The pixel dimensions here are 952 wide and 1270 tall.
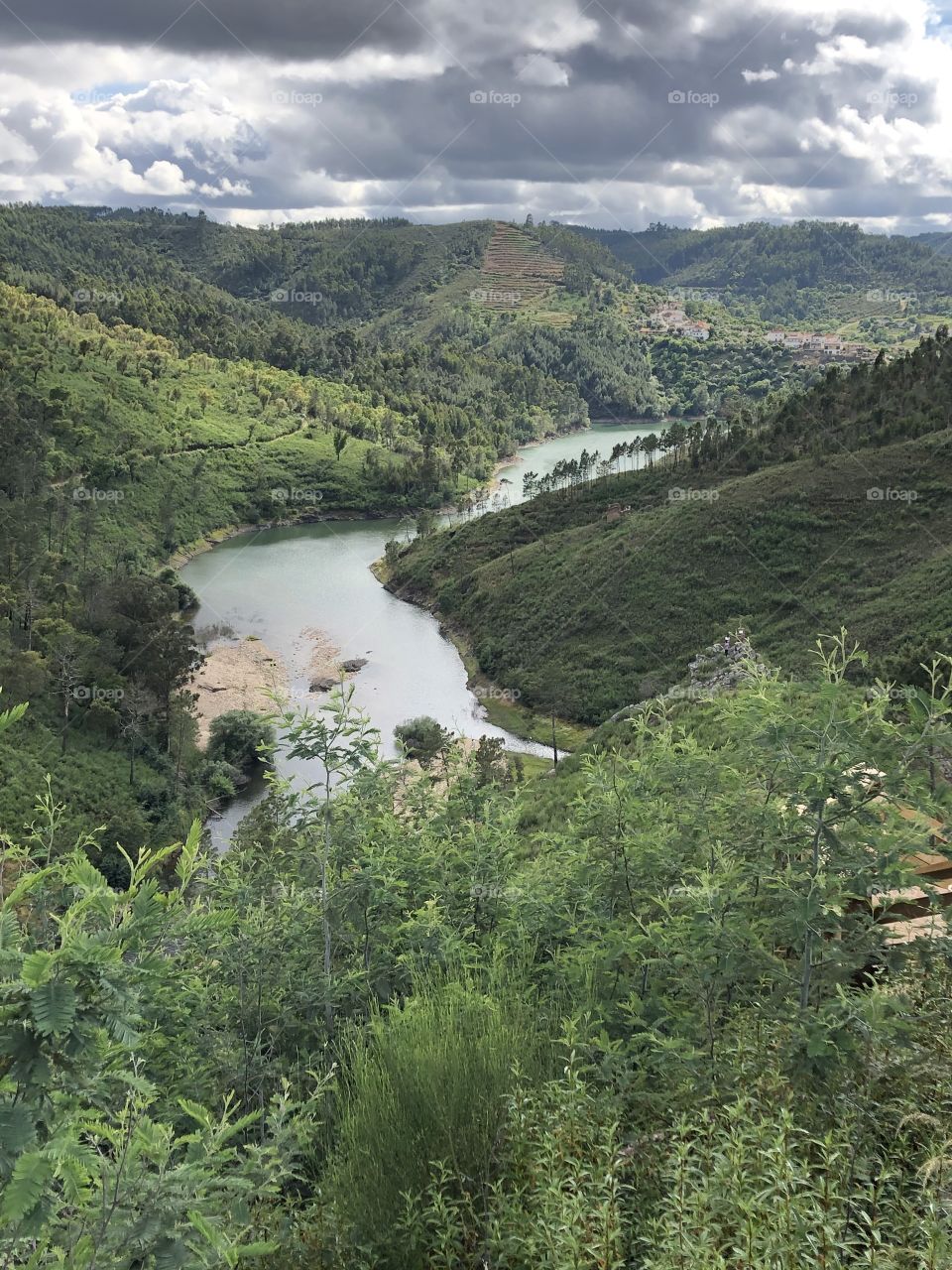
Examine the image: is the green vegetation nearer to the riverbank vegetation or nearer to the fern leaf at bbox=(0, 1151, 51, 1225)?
the riverbank vegetation

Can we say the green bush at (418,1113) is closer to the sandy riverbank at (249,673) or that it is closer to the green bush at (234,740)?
the green bush at (234,740)

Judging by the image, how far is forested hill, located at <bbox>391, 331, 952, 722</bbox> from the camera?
39.8m

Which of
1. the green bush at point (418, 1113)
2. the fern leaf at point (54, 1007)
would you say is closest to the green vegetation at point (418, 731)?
the green bush at point (418, 1113)

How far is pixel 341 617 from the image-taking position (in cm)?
6328

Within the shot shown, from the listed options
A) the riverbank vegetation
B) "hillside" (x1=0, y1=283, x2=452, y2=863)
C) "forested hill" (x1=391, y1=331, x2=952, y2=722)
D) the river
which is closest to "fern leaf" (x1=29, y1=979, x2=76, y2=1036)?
the riverbank vegetation

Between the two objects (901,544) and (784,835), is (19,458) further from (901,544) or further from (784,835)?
(784,835)

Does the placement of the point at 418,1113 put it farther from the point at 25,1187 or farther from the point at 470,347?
the point at 470,347

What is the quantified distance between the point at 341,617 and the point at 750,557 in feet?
94.2

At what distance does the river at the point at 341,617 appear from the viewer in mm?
47031

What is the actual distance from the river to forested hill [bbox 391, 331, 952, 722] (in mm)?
3025

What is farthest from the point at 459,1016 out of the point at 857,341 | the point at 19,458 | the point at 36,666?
the point at 857,341

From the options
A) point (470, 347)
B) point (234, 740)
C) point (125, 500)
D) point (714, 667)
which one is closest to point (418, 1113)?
point (714, 667)

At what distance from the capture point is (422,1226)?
344 cm

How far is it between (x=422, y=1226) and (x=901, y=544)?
4227 centimetres
